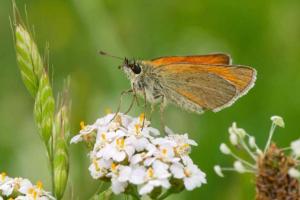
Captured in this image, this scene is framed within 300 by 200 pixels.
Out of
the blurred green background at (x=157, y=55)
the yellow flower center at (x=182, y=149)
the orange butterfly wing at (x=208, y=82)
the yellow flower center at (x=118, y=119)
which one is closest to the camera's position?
the yellow flower center at (x=182, y=149)

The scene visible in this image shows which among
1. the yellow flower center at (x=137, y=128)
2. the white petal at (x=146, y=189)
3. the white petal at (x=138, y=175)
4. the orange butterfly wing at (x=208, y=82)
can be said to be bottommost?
the white petal at (x=146, y=189)

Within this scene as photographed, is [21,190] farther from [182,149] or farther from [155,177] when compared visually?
[182,149]

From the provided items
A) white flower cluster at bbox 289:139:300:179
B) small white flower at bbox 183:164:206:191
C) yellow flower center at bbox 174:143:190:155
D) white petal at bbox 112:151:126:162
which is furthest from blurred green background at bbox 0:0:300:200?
white flower cluster at bbox 289:139:300:179

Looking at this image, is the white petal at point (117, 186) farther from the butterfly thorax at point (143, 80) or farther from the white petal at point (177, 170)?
the butterfly thorax at point (143, 80)

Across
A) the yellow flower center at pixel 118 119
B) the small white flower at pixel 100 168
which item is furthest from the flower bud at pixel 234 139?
the yellow flower center at pixel 118 119

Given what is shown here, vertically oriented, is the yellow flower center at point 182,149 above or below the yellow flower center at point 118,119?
below

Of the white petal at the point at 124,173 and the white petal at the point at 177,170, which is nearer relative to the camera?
the white petal at the point at 124,173

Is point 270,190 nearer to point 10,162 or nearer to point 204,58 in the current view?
point 204,58

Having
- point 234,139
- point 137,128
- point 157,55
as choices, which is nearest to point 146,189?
point 234,139
